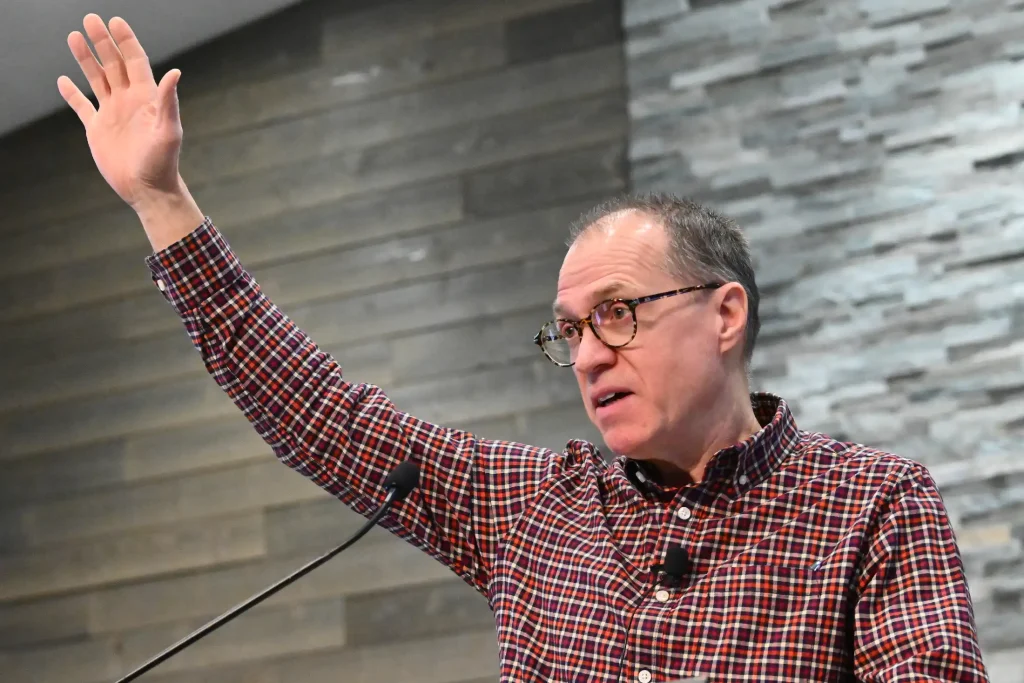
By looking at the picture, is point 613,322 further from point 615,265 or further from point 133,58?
point 133,58

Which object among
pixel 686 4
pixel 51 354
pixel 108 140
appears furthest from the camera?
pixel 51 354

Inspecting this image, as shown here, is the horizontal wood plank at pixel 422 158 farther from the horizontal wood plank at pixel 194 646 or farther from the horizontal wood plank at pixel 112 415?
the horizontal wood plank at pixel 194 646

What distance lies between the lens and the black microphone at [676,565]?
1.35 m

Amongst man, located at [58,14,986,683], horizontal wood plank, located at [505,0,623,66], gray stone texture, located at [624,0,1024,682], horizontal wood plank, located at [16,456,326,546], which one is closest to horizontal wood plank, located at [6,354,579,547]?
horizontal wood plank, located at [16,456,326,546]

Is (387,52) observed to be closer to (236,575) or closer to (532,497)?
(236,575)

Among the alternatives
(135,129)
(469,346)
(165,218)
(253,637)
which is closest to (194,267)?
(165,218)

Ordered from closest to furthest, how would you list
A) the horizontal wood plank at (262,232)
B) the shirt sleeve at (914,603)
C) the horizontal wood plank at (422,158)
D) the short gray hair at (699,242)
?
the shirt sleeve at (914,603) → the short gray hair at (699,242) → the horizontal wood plank at (422,158) → the horizontal wood plank at (262,232)

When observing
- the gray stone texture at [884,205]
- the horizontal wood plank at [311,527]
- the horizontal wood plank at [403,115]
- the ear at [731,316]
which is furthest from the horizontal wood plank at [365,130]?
the ear at [731,316]

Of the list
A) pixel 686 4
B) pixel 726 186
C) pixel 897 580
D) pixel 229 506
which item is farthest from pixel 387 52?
pixel 897 580

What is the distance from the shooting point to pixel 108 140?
1515 millimetres

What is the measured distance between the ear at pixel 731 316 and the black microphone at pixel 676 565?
302 millimetres

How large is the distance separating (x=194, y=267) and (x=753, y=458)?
2.41ft

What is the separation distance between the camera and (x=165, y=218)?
151 centimetres

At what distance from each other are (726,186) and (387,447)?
1.51 m
